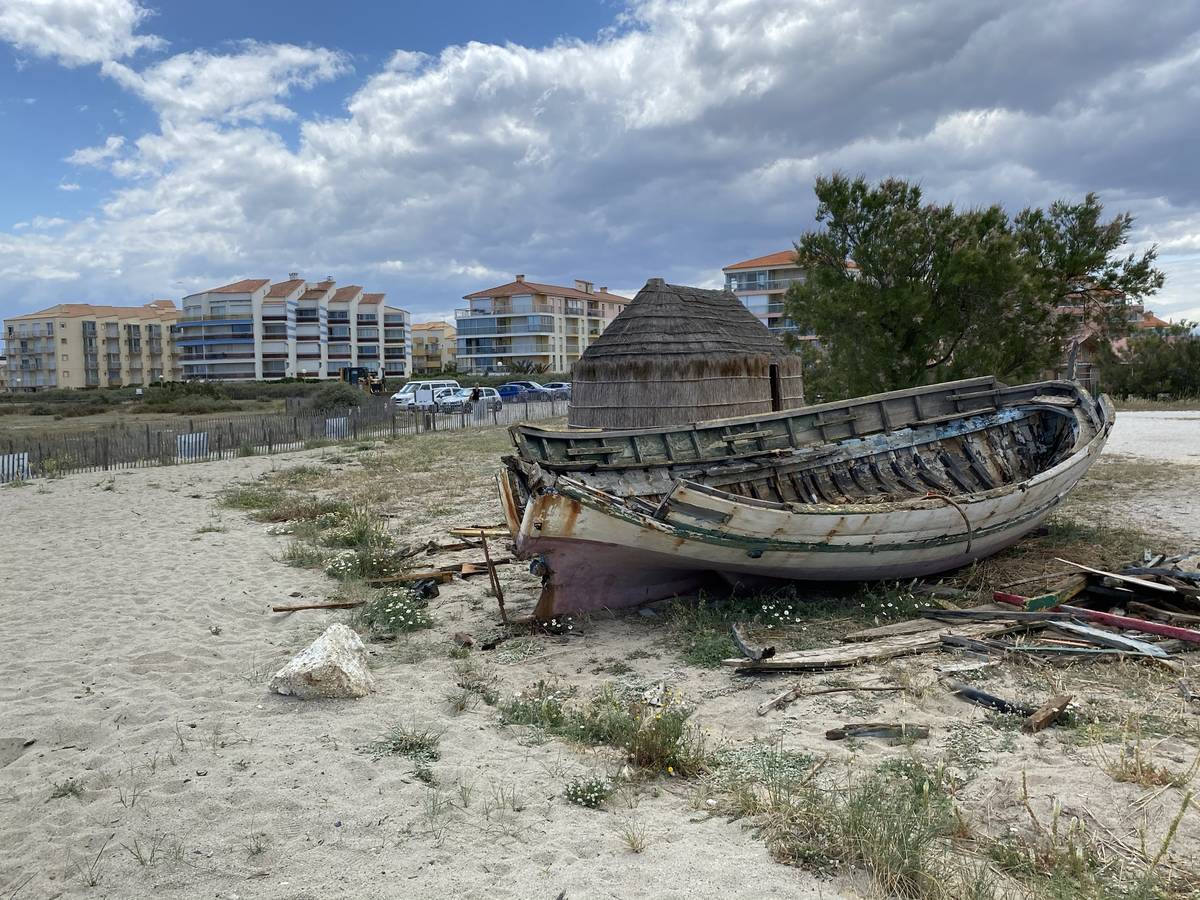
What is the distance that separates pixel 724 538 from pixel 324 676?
3.54 m

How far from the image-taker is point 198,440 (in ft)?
70.1

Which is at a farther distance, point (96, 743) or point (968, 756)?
point (96, 743)

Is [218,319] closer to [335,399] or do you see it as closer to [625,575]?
[335,399]

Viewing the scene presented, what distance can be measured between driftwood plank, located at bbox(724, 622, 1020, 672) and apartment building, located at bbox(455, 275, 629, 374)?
265 feet

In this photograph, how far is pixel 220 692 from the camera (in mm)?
6234

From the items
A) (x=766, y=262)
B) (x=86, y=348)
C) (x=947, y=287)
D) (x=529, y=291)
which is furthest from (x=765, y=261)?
(x=86, y=348)

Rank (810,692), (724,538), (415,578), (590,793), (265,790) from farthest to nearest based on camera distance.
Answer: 1. (415,578)
2. (724,538)
3. (810,692)
4. (265,790)
5. (590,793)

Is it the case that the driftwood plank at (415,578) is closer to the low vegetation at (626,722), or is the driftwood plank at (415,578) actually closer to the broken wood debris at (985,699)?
the low vegetation at (626,722)

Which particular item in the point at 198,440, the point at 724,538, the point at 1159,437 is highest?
the point at 198,440

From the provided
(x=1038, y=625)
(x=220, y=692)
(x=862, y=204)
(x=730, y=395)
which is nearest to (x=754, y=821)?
(x=1038, y=625)

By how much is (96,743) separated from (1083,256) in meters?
17.7

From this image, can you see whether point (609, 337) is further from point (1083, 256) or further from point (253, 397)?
point (253, 397)

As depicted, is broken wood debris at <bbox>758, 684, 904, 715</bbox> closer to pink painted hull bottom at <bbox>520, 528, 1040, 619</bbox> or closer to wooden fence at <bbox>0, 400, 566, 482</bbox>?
pink painted hull bottom at <bbox>520, 528, 1040, 619</bbox>

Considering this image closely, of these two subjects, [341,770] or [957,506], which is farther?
[957,506]
